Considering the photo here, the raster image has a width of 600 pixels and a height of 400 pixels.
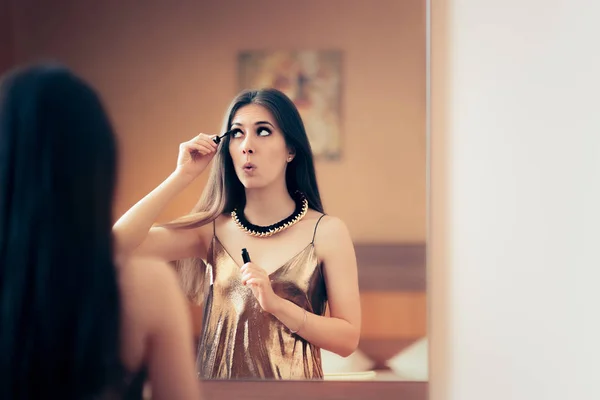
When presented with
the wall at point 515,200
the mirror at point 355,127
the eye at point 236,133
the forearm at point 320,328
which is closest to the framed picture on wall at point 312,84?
the mirror at point 355,127

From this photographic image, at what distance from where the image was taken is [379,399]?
1562 mm

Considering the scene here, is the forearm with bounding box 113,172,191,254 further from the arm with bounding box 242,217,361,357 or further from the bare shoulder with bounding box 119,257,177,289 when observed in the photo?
the arm with bounding box 242,217,361,357

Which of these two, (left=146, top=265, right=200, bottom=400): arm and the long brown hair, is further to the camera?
the long brown hair

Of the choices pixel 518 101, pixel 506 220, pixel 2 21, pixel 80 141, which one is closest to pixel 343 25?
pixel 518 101

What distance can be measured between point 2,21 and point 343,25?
864mm

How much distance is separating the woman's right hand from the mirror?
2 centimetres

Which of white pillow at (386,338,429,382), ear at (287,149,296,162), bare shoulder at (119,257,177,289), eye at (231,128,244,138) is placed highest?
eye at (231,128,244,138)

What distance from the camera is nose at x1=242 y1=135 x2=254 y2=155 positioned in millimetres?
1554

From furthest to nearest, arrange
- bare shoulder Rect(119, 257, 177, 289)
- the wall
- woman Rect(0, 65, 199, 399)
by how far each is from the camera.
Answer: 1. the wall
2. bare shoulder Rect(119, 257, 177, 289)
3. woman Rect(0, 65, 199, 399)

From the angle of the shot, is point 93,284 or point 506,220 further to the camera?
point 506,220

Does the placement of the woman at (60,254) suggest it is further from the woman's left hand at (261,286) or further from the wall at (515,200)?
the wall at (515,200)

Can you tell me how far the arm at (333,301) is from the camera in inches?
60.3

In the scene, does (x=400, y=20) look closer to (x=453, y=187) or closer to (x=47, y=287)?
(x=453, y=187)

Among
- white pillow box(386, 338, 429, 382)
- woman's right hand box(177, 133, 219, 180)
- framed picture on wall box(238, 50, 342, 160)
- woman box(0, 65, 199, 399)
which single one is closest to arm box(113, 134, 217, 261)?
woman's right hand box(177, 133, 219, 180)
